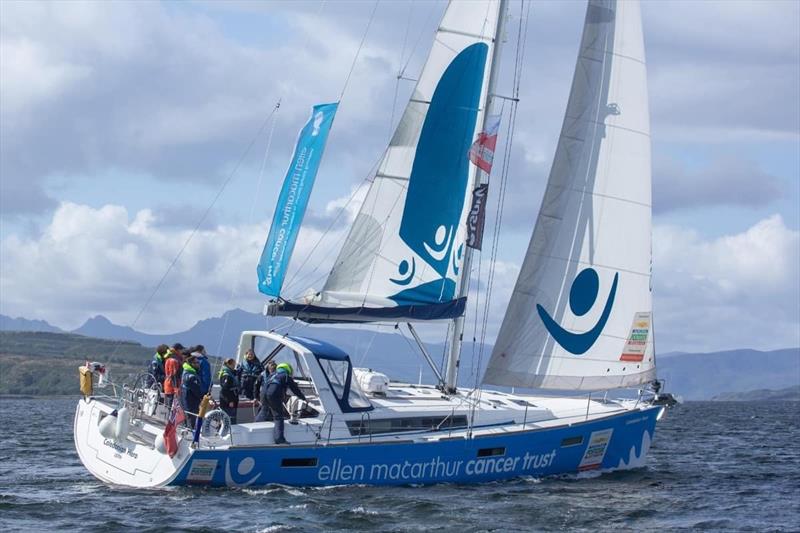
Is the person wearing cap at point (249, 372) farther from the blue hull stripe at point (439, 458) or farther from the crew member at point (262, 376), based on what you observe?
the blue hull stripe at point (439, 458)

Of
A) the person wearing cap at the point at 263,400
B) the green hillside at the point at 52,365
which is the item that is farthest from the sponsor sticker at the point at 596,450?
the green hillside at the point at 52,365

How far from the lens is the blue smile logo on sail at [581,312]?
85.5 ft

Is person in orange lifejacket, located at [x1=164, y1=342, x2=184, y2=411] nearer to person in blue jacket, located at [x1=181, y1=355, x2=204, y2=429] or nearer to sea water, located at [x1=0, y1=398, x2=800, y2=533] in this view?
person in blue jacket, located at [x1=181, y1=355, x2=204, y2=429]

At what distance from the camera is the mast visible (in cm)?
2625

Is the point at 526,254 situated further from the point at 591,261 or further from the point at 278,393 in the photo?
the point at 278,393

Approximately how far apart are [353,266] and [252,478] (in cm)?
580

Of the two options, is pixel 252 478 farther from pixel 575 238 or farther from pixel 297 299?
pixel 575 238

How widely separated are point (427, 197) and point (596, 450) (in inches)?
258

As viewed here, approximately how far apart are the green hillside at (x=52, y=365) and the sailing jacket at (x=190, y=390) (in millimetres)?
75306

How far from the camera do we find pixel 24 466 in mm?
26500

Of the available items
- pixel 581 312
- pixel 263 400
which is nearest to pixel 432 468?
pixel 263 400

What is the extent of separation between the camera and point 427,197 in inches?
1024

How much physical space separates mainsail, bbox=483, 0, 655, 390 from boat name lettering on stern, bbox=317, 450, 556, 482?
221 centimetres

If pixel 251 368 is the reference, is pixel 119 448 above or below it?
below
